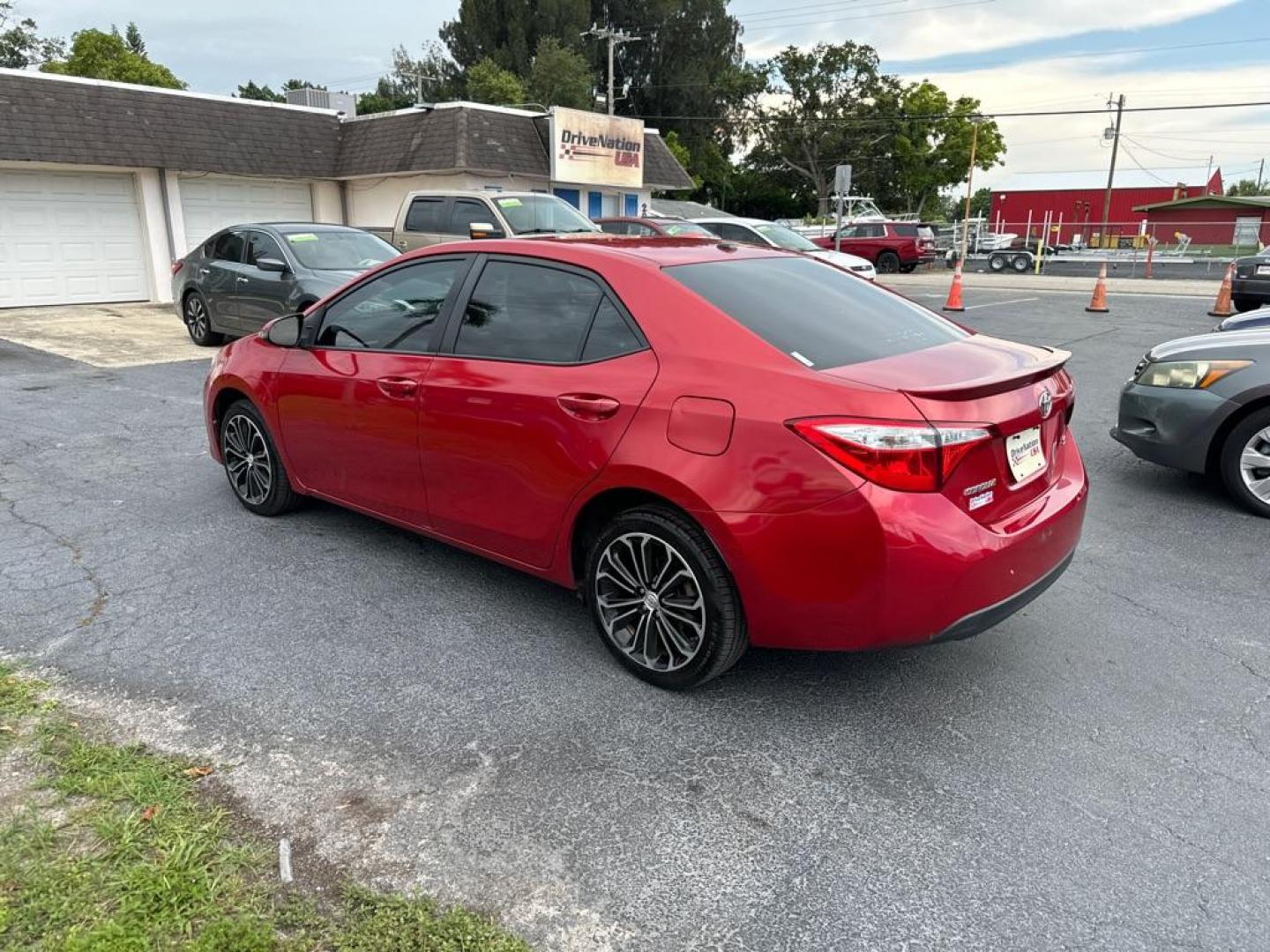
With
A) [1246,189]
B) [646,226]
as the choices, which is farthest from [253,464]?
[1246,189]

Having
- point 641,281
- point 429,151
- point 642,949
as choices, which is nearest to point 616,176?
point 429,151

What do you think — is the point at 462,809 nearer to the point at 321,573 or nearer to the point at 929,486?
the point at 929,486

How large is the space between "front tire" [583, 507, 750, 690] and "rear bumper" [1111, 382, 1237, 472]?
377 centimetres

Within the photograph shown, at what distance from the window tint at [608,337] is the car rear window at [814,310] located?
27 centimetres

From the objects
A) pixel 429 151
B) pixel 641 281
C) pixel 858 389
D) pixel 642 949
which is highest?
pixel 429 151

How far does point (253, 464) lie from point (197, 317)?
836cm

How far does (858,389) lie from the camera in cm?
284

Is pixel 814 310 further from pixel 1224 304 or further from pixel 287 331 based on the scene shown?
pixel 1224 304

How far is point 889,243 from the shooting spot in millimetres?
30172

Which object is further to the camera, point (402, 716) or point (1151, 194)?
point (1151, 194)

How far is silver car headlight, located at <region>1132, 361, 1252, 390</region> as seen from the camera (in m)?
5.32

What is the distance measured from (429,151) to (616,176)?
569 cm

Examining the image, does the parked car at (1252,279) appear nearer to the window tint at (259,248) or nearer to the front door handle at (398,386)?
the window tint at (259,248)

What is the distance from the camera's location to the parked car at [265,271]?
10422 mm
